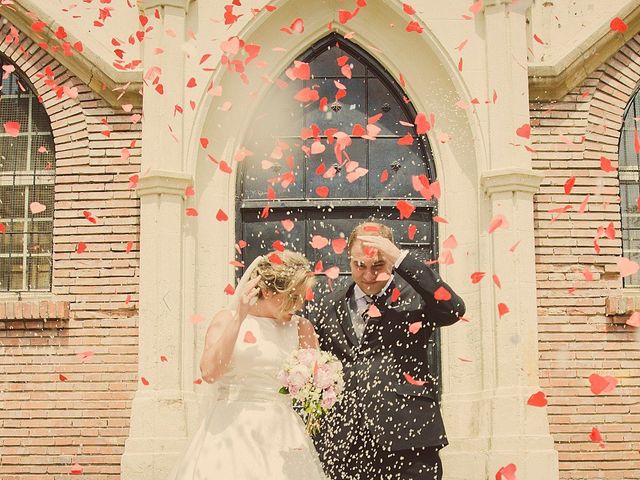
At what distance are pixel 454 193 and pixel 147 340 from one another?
3.02 meters

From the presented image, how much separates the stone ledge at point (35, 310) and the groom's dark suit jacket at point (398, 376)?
4.20m

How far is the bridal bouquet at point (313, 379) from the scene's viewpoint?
16.5 ft

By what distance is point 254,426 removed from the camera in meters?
5.24

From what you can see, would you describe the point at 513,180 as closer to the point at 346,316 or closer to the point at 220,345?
the point at 346,316

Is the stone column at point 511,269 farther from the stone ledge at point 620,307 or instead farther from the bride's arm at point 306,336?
the bride's arm at point 306,336

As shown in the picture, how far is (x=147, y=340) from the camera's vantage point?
8250 mm

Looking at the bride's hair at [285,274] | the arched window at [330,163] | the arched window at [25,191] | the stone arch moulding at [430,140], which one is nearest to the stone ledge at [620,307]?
the stone arch moulding at [430,140]

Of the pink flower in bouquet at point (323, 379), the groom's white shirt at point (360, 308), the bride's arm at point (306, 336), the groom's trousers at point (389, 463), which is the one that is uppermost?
the groom's white shirt at point (360, 308)

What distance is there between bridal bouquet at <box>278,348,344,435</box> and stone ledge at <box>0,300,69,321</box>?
13.1ft

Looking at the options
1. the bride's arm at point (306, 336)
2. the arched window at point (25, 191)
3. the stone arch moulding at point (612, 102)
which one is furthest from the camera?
the arched window at point (25, 191)

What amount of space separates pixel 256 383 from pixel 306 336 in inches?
14.7

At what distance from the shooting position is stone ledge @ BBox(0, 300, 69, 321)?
8.59 metres

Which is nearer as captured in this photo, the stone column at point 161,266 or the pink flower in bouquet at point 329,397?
the pink flower in bouquet at point 329,397

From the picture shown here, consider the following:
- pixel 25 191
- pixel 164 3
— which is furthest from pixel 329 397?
pixel 25 191
